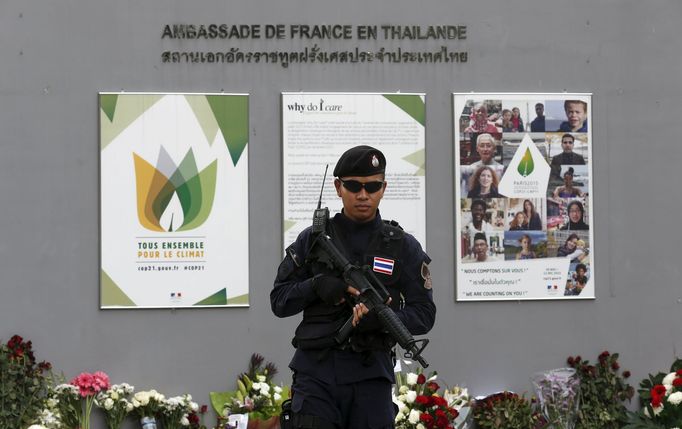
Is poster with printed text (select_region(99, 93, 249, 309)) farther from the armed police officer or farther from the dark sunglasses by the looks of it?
the dark sunglasses

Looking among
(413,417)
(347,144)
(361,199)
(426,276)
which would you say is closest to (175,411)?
(413,417)

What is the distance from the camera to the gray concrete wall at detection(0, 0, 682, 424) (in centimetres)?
849

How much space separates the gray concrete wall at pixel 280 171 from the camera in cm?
849

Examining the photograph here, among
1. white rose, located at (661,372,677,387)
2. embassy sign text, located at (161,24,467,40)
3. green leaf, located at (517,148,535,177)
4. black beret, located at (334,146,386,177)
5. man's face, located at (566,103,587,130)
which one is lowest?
white rose, located at (661,372,677,387)

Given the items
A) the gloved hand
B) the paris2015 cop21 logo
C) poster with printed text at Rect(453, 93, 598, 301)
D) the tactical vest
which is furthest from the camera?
poster with printed text at Rect(453, 93, 598, 301)

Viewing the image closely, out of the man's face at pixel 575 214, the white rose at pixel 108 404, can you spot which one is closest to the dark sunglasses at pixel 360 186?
the white rose at pixel 108 404

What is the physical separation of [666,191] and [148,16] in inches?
176

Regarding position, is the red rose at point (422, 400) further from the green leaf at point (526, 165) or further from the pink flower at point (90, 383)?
the pink flower at point (90, 383)

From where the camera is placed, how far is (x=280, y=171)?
8.70m

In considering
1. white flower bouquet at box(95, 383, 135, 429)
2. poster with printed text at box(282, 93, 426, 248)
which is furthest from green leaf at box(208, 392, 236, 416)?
poster with printed text at box(282, 93, 426, 248)

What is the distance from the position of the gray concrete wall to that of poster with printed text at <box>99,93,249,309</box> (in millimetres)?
103

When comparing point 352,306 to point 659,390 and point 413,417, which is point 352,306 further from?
point 659,390

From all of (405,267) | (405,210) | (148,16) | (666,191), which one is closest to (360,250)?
(405,267)

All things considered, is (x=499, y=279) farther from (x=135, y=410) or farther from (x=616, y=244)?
(x=135, y=410)
